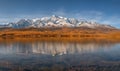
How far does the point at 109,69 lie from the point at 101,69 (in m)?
0.94

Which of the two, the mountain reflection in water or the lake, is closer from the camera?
the lake

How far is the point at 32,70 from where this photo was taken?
1070 inches

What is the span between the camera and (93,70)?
2661cm

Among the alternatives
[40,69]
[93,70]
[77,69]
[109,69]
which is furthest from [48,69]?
[109,69]

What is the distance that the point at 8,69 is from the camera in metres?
28.0

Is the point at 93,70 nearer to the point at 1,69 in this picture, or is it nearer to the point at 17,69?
the point at 17,69

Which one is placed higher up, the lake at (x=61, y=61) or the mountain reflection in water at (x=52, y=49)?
the lake at (x=61, y=61)

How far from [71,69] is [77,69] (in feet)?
2.39

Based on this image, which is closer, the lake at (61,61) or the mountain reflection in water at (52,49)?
the lake at (61,61)

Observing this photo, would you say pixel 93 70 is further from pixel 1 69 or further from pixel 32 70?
pixel 1 69

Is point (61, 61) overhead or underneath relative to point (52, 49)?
overhead

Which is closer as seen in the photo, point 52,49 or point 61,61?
point 61,61

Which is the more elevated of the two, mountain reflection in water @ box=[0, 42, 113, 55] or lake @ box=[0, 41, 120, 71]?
lake @ box=[0, 41, 120, 71]

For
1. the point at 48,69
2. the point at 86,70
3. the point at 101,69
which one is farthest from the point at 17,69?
the point at 101,69
